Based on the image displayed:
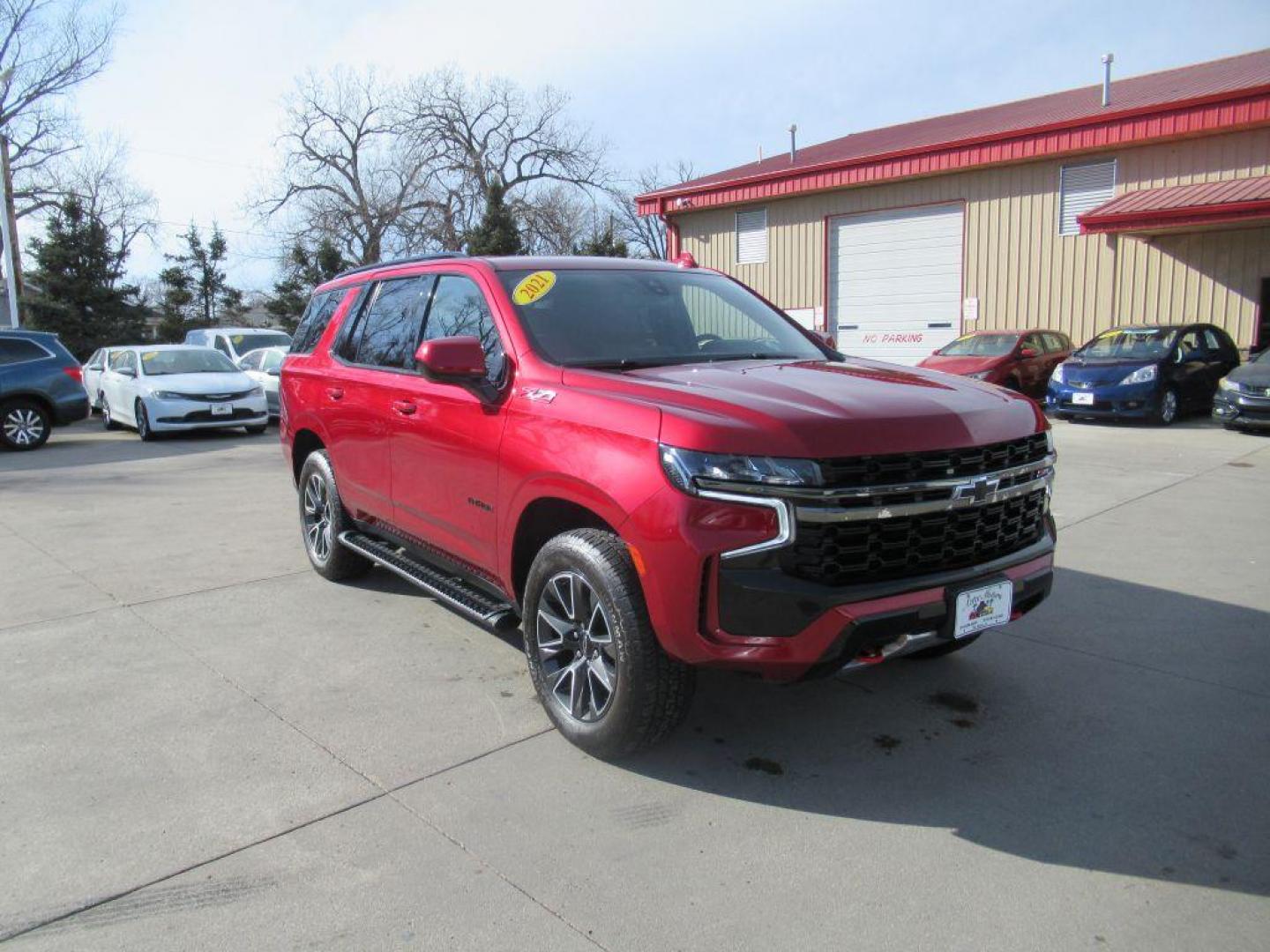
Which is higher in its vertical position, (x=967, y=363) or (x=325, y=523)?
(x=967, y=363)

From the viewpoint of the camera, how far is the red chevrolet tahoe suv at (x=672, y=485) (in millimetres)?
2967

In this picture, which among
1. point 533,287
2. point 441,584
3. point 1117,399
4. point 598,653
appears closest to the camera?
point 598,653

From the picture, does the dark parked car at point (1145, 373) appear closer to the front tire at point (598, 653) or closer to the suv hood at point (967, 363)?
the suv hood at point (967, 363)

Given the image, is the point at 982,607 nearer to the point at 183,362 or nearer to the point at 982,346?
the point at 982,346

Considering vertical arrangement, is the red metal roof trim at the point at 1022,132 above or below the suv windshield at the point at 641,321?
above

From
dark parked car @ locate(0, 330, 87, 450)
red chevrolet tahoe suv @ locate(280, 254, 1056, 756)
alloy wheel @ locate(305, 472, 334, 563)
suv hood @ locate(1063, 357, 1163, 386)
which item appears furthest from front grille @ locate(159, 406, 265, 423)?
suv hood @ locate(1063, 357, 1163, 386)

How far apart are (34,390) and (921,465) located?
14.3 metres

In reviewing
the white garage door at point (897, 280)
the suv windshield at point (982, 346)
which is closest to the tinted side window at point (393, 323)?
the suv windshield at point (982, 346)

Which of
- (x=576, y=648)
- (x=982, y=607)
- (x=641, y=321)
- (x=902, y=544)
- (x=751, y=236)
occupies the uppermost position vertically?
(x=751, y=236)

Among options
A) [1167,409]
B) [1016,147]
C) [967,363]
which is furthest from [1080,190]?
[1167,409]

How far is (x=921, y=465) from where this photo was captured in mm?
3141

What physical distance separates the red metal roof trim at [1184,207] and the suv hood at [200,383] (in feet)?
46.5

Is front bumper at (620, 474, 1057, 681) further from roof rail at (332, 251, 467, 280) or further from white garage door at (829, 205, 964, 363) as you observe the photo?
white garage door at (829, 205, 964, 363)

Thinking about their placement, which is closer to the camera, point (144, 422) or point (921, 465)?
point (921, 465)
